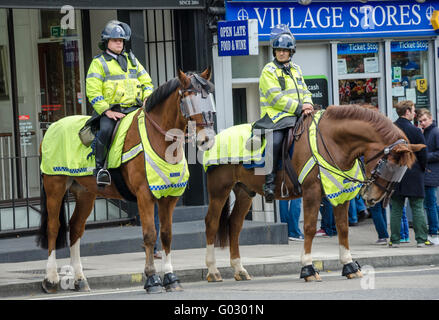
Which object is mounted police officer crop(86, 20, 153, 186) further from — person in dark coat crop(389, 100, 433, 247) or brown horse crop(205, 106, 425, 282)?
person in dark coat crop(389, 100, 433, 247)

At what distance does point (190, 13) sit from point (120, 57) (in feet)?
17.2

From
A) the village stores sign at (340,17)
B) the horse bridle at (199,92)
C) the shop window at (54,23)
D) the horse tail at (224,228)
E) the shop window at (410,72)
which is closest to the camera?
the horse bridle at (199,92)

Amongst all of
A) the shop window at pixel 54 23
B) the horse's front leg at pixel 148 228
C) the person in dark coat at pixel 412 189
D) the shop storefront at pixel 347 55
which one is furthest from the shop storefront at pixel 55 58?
the horse's front leg at pixel 148 228

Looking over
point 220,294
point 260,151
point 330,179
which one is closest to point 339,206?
point 330,179

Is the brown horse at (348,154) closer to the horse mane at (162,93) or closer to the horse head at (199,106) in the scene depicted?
the horse head at (199,106)

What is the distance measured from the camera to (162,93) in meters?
10.8

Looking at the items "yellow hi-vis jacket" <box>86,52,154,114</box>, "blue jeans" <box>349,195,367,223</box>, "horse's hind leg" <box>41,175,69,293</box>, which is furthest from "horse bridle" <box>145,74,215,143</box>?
"blue jeans" <box>349,195,367,223</box>

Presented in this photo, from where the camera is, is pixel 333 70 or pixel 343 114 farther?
pixel 333 70

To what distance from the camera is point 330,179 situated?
37.2 ft

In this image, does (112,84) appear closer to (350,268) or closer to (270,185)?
(270,185)

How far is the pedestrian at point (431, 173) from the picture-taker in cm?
1531

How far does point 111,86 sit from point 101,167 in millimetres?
993

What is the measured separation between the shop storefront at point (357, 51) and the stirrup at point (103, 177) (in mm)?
6725
